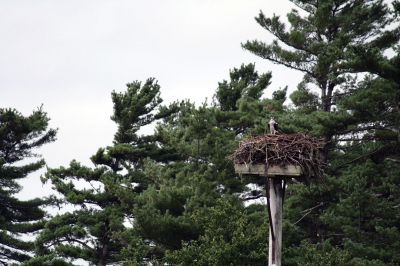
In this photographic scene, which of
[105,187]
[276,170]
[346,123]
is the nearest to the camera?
[276,170]

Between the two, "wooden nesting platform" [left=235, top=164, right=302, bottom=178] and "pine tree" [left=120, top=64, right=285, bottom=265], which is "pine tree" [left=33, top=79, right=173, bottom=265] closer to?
"pine tree" [left=120, top=64, right=285, bottom=265]

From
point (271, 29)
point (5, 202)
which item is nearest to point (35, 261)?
point (5, 202)

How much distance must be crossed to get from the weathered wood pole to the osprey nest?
37cm

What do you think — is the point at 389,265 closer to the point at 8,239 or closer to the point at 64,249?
the point at 64,249

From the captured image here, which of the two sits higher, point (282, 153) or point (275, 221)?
point (282, 153)

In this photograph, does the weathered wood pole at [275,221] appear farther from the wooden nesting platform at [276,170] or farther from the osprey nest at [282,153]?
the osprey nest at [282,153]

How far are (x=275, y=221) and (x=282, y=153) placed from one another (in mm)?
1039

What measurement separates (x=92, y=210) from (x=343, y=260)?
50.8ft

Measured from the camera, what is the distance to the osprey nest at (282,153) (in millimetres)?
8992

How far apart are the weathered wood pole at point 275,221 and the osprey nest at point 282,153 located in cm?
37

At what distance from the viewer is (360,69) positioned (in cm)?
1634

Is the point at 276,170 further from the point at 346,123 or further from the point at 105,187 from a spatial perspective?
the point at 105,187

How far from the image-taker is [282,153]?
9.00m

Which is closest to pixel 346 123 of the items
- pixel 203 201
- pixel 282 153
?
pixel 203 201
